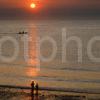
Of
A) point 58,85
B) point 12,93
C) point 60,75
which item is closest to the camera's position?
point 12,93

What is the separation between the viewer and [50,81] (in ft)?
122

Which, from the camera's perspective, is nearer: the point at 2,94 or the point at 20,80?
the point at 2,94

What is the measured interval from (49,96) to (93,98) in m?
3.08

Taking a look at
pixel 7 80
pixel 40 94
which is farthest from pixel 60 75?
pixel 40 94

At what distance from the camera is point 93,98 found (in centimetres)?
2069

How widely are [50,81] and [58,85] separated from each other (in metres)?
2.66

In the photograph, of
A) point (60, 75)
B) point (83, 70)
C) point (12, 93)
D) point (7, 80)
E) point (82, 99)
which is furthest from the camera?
point (83, 70)

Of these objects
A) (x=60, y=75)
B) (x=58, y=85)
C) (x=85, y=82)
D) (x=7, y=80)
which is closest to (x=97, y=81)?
(x=85, y=82)

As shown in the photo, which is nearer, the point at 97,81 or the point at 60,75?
the point at 97,81

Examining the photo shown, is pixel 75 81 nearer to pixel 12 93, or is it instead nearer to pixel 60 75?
pixel 60 75

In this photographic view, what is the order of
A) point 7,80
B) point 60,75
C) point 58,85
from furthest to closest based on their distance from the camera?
point 60,75 → point 7,80 → point 58,85

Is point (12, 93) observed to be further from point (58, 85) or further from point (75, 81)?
point (75, 81)

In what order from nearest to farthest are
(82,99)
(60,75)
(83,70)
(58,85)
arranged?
(82,99) → (58,85) → (60,75) → (83,70)

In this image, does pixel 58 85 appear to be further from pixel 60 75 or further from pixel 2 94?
pixel 2 94
